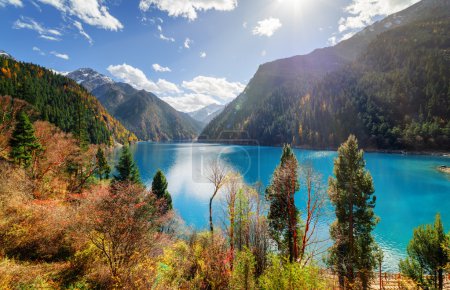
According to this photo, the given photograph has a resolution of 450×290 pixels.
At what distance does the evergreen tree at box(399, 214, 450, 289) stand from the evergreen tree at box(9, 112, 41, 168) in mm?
52693

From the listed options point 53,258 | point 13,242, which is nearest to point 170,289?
point 53,258

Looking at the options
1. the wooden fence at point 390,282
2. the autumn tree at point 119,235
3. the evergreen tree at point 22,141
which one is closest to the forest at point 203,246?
the autumn tree at point 119,235

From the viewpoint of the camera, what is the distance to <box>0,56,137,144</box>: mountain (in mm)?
90438

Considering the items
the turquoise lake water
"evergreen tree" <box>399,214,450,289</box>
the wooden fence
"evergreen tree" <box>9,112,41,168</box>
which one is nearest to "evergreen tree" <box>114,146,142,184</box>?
the turquoise lake water

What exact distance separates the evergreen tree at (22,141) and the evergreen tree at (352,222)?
45.1 m

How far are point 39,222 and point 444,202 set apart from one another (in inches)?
2855

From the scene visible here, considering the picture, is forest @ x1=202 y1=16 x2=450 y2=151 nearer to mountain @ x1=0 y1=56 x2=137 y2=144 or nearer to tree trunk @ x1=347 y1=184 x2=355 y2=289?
tree trunk @ x1=347 y1=184 x2=355 y2=289

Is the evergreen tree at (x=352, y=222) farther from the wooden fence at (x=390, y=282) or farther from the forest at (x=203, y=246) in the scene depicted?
the wooden fence at (x=390, y=282)

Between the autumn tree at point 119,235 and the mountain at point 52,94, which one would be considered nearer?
the autumn tree at point 119,235

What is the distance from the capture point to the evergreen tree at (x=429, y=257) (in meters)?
18.7

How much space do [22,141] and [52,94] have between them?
121 metres


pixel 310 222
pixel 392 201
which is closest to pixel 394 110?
pixel 392 201

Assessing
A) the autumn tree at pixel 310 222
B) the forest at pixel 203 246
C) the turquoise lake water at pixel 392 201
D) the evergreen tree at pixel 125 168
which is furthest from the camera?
the evergreen tree at pixel 125 168

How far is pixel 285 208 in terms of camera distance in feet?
76.1
